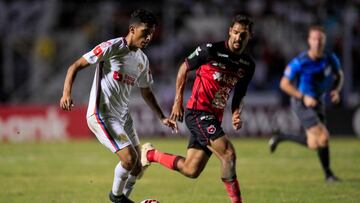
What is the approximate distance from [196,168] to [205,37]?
15707 mm

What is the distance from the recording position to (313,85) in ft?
41.7

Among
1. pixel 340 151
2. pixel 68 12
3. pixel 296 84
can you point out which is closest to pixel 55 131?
pixel 68 12

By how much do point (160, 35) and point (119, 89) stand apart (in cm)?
1625

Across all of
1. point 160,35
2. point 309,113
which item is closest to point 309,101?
point 309,113

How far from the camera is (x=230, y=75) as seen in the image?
882 centimetres

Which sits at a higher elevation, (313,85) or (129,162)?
(129,162)

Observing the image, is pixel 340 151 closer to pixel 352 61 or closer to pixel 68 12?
pixel 352 61

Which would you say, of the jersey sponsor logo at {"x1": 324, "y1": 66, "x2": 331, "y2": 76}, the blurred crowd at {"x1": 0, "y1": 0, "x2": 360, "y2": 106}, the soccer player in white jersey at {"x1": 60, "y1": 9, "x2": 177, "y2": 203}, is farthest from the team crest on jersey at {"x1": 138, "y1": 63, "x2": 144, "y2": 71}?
the blurred crowd at {"x1": 0, "y1": 0, "x2": 360, "y2": 106}

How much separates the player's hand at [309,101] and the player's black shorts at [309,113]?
15 centimetres

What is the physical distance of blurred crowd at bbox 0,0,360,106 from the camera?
2362cm

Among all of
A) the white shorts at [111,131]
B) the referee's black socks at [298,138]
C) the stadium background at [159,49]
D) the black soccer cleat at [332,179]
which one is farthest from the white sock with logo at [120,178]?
the stadium background at [159,49]

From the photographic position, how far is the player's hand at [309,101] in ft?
40.2

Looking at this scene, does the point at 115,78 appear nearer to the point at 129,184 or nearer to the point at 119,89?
the point at 119,89

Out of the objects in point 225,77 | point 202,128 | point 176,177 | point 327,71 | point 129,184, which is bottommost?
point 176,177
